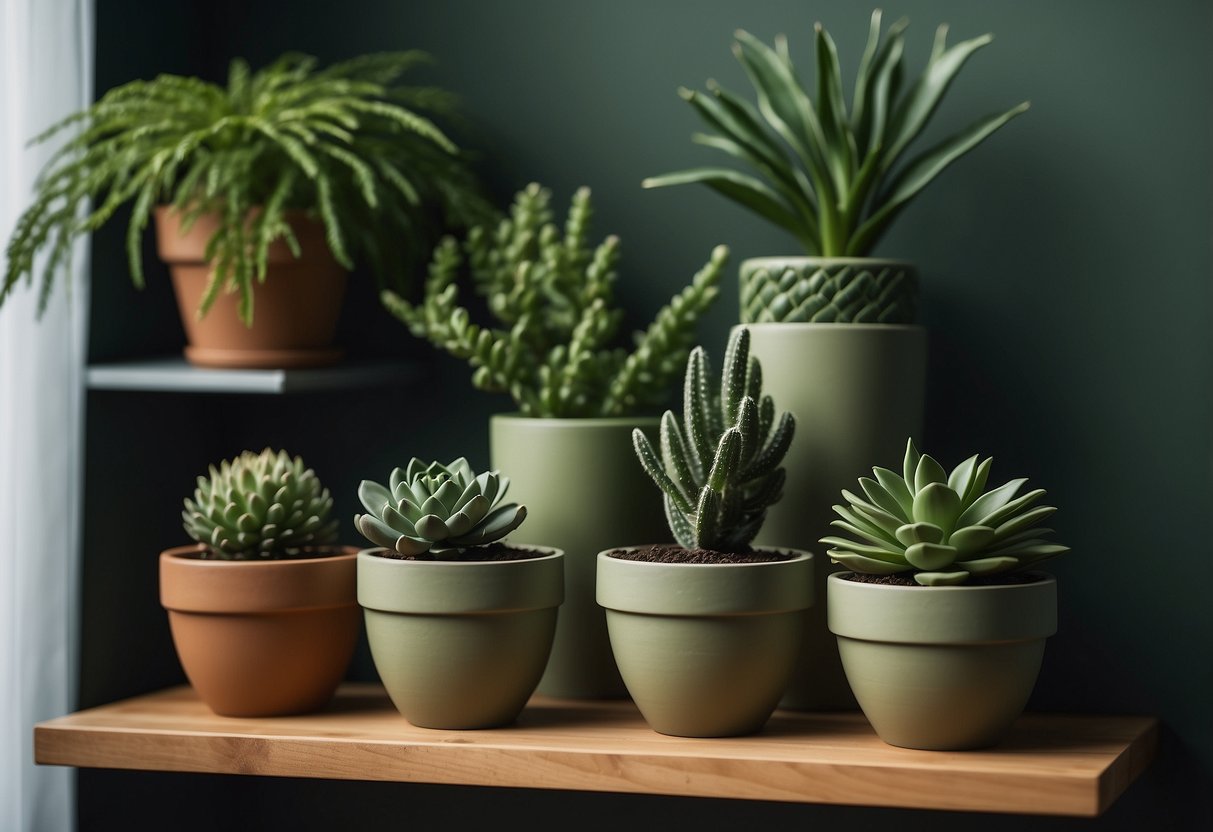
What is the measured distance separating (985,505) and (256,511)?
56 cm

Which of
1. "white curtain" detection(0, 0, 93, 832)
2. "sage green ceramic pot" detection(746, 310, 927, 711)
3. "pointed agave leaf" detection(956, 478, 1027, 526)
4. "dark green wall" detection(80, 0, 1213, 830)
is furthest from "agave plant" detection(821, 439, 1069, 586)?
"white curtain" detection(0, 0, 93, 832)

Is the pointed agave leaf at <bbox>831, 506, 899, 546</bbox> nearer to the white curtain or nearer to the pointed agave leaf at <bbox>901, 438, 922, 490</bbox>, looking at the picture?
the pointed agave leaf at <bbox>901, 438, 922, 490</bbox>

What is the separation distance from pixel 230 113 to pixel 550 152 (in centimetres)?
29

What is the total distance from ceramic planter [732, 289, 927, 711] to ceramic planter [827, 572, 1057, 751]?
5.5 inches

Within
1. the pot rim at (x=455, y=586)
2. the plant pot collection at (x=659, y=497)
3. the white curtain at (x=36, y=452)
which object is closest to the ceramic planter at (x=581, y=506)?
the plant pot collection at (x=659, y=497)

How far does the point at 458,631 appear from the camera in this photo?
1.01 meters

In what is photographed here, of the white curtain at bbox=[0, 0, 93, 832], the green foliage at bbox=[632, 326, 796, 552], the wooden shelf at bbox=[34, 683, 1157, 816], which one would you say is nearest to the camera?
the wooden shelf at bbox=[34, 683, 1157, 816]

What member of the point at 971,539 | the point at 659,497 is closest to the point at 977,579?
the point at 971,539

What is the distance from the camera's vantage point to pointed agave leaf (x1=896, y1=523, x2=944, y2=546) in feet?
3.03

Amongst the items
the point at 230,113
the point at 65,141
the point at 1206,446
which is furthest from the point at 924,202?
the point at 65,141

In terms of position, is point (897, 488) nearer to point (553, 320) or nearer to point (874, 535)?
point (874, 535)

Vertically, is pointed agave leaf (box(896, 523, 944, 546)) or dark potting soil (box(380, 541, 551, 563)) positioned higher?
pointed agave leaf (box(896, 523, 944, 546))

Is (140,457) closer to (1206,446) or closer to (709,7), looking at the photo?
(709,7)

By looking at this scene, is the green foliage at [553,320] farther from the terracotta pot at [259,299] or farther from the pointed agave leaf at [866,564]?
the pointed agave leaf at [866,564]
